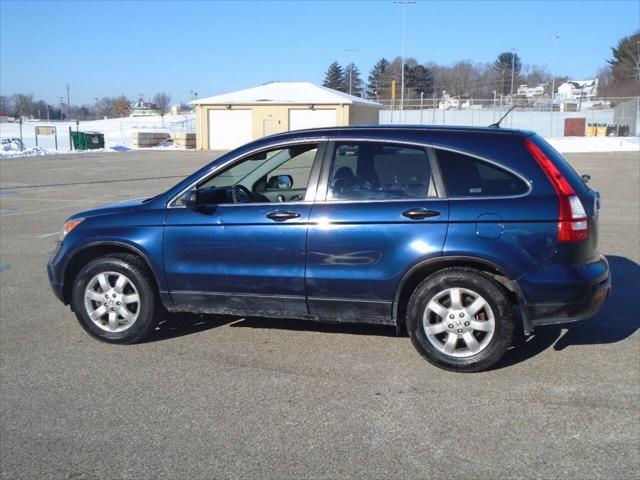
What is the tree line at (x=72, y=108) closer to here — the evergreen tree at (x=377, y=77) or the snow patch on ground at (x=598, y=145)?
the evergreen tree at (x=377, y=77)

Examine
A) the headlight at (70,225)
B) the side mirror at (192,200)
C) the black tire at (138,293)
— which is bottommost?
the black tire at (138,293)

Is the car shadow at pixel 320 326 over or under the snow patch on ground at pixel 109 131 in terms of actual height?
under

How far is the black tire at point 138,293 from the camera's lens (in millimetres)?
5301

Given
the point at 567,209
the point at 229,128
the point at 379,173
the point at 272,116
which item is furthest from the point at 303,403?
the point at 229,128

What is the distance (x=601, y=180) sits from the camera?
65.8 ft

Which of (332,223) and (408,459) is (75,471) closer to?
(408,459)

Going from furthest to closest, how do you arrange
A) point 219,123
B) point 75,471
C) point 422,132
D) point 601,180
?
1. point 219,123
2. point 601,180
3. point 422,132
4. point 75,471

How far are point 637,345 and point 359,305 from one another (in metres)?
2.35

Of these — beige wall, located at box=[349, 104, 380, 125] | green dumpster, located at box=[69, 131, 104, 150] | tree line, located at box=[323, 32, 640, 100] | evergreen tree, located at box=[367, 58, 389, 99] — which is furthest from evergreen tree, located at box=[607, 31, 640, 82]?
green dumpster, located at box=[69, 131, 104, 150]

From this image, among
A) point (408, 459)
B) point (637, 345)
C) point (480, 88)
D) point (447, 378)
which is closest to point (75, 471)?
point (408, 459)

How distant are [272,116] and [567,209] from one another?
41.5 metres

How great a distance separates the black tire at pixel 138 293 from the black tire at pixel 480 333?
2.14m

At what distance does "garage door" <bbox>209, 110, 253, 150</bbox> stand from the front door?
135 ft

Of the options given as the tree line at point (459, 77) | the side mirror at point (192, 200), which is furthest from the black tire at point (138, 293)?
the tree line at point (459, 77)
